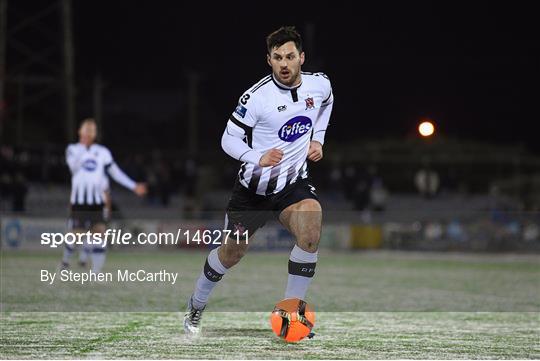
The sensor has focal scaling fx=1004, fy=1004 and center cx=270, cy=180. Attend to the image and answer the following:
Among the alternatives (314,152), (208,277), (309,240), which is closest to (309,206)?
(309,240)

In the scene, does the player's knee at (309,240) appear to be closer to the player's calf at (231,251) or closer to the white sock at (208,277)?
the player's calf at (231,251)

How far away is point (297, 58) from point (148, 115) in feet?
140

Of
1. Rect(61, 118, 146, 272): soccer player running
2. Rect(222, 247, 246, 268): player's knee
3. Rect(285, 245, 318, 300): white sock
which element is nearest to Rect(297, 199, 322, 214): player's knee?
Rect(285, 245, 318, 300): white sock

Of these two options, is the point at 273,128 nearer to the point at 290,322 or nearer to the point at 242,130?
the point at 242,130

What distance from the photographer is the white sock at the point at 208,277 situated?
738 centimetres

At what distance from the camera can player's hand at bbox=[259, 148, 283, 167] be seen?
22.1 ft

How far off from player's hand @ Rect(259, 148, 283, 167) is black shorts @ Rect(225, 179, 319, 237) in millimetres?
451

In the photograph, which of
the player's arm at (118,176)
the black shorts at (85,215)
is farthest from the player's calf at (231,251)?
the black shorts at (85,215)

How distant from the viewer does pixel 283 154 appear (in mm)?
6898

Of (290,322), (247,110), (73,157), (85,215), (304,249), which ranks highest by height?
(73,157)

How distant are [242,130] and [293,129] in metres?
0.37

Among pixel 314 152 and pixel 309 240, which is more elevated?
pixel 314 152

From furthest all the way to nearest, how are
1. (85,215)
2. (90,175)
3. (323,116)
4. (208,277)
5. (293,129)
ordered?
1. (85,215)
2. (90,175)
3. (323,116)
4. (208,277)
5. (293,129)

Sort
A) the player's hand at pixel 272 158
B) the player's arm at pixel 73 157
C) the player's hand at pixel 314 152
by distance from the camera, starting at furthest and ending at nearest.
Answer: the player's arm at pixel 73 157
the player's hand at pixel 314 152
the player's hand at pixel 272 158
